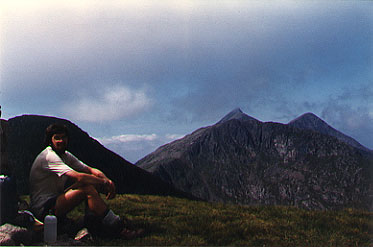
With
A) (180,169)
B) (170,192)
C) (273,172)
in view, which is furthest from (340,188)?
(170,192)

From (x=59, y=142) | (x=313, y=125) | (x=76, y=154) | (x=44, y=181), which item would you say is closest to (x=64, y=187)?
(x=44, y=181)

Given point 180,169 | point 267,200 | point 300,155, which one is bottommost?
point 267,200

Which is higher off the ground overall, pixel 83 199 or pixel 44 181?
pixel 44 181

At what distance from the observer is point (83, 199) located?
775cm

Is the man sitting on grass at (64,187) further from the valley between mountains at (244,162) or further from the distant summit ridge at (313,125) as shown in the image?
the distant summit ridge at (313,125)

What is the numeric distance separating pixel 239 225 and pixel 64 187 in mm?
4311

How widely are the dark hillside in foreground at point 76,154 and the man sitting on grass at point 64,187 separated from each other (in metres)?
1.15

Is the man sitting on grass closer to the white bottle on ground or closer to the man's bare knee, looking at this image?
the man's bare knee

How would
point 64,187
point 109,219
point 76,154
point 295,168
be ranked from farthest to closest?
point 295,168
point 76,154
point 64,187
point 109,219

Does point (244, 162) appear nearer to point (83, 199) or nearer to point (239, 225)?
point (239, 225)

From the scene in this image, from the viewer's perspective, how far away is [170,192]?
551 inches

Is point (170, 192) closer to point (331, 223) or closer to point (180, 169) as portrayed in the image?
point (331, 223)

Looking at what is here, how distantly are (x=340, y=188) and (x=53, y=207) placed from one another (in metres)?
117

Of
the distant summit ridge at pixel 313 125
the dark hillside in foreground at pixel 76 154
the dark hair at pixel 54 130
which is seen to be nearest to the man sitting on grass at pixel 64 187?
the dark hair at pixel 54 130
